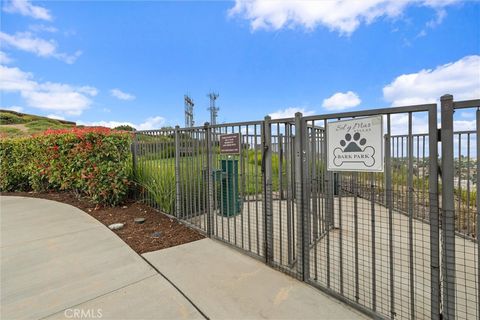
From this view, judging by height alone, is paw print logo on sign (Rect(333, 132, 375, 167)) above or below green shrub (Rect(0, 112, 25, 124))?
below

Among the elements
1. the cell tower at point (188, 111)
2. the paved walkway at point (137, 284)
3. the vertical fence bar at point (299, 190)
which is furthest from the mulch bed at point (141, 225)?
the cell tower at point (188, 111)

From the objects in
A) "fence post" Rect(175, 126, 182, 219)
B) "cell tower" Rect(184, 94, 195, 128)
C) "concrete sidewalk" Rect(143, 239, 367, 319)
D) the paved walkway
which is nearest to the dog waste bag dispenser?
the paved walkway

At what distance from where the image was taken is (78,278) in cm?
295

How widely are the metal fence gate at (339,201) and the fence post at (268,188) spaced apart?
13 millimetres

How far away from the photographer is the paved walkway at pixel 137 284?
236cm

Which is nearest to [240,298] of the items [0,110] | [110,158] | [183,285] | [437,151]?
[183,285]

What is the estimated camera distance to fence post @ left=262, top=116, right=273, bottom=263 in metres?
3.16

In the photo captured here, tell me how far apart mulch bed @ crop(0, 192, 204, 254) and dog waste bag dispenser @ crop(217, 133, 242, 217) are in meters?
0.77

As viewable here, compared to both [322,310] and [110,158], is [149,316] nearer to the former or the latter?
[322,310]

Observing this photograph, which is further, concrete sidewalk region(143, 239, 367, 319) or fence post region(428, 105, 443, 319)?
concrete sidewalk region(143, 239, 367, 319)

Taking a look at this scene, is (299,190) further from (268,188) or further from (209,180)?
(209,180)

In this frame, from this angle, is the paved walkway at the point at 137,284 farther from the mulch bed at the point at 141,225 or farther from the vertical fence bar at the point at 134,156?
the vertical fence bar at the point at 134,156

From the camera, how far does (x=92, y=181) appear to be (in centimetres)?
548
